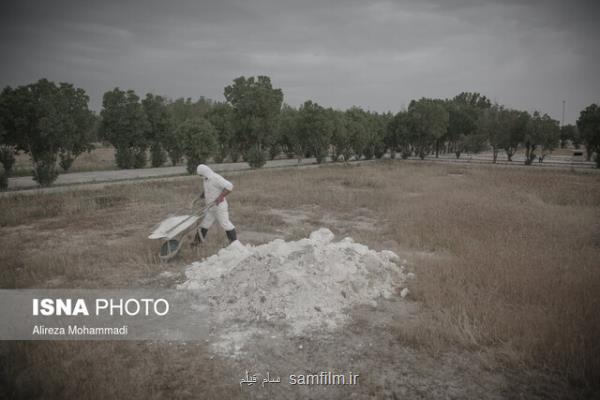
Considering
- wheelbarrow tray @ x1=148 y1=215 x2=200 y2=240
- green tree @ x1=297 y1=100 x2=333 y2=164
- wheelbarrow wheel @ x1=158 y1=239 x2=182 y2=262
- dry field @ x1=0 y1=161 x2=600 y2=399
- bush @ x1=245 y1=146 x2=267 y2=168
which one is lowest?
dry field @ x1=0 y1=161 x2=600 y2=399

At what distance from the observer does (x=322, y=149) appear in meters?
33.8

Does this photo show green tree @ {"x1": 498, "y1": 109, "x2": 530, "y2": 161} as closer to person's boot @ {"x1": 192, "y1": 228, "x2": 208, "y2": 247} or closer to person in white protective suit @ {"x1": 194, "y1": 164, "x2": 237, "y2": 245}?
person in white protective suit @ {"x1": 194, "y1": 164, "x2": 237, "y2": 245}

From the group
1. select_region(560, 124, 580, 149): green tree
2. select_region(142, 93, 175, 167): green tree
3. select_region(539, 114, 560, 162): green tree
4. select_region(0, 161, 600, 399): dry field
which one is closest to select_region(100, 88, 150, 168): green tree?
select_region(142, 93, 175, 167): green tree

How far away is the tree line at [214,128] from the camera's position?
19.0 meters

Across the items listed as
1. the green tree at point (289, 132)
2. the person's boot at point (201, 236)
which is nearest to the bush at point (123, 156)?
the green tree at point (289, 132)

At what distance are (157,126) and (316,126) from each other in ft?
44.2

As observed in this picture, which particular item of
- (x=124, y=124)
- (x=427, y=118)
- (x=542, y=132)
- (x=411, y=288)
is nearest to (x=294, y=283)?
(x=411, y=288)

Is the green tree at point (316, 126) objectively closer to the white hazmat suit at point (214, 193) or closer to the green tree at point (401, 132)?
the green tree at point (401, 132)

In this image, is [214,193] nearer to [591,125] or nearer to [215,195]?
[215,195]

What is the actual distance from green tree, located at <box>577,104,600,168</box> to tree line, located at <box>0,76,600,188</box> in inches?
2.8

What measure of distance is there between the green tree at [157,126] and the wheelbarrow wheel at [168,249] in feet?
74.9

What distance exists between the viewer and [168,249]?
7406 mm

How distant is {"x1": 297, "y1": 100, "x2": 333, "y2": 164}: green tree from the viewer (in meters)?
31.8

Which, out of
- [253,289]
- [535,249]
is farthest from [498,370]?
[535,249]
